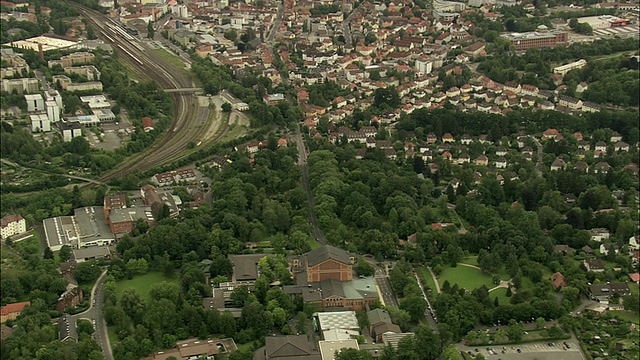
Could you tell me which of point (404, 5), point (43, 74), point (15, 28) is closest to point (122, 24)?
point (15, 28)

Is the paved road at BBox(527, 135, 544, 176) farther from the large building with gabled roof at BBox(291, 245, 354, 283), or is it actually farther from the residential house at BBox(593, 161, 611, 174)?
the large building with gabled roof at BBox(291, 245, 354, 283)

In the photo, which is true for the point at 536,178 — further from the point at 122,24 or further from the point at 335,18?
the point at 122,24

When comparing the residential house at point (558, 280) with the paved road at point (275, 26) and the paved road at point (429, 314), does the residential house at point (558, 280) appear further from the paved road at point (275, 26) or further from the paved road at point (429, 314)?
the paved road at point (275, 26)

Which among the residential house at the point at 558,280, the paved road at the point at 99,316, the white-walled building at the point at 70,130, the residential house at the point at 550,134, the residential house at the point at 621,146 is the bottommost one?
the residential house at the point at 621,146

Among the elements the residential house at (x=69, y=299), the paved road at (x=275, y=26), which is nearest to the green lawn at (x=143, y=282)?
the residential house at (x=69, y=299)

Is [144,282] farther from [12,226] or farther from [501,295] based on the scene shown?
[501,295]

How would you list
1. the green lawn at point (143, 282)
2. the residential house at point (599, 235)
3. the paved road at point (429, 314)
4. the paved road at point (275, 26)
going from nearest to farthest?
the paved road at point (429, 314), the green lawn at point (143, 282), the residential house at point (599, 235), the paved road at point (275, 26)
